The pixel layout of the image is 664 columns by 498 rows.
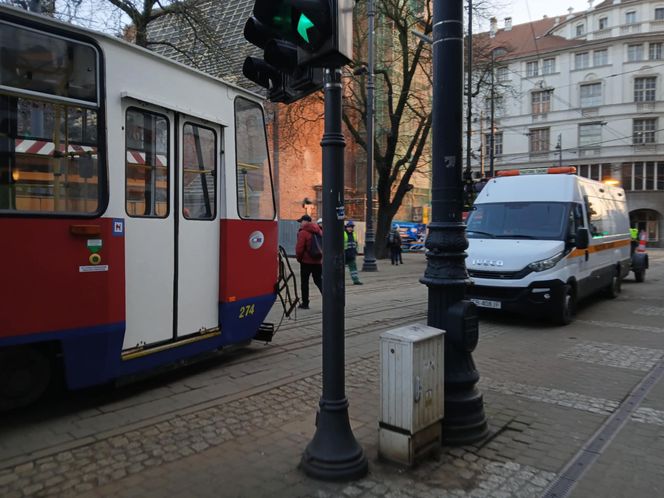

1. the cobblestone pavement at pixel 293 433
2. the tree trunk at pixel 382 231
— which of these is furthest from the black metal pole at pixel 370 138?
the cobblestone pavement at pixel 293 433

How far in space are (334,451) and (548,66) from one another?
63.6 meters

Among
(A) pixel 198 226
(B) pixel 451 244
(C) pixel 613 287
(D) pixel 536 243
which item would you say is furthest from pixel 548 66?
(B) pixel 451 244

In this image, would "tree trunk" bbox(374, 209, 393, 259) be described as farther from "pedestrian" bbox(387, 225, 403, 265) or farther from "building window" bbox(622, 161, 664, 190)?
"building window" bbox(622, 161, 664, 190)

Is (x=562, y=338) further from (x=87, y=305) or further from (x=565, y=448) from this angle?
(x=87, y=305)

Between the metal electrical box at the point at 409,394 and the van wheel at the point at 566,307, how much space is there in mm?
5993

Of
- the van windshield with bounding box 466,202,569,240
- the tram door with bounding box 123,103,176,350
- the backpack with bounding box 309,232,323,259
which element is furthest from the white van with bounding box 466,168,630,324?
the tram door with bounding box 123,103,176,350

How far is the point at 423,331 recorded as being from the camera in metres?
4.00

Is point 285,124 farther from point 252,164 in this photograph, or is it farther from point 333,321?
point 333,321

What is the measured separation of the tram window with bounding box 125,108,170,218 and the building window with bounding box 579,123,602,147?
5831cm

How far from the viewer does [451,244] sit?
438 centimetres

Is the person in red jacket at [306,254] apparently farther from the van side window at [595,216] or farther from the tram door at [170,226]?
the van side window at [595,216]

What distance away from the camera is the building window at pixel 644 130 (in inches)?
2095

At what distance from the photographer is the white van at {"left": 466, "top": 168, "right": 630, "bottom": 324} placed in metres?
8.96

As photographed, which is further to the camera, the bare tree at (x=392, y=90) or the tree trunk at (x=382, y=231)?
the tree trunk at (x=382, y=231)
